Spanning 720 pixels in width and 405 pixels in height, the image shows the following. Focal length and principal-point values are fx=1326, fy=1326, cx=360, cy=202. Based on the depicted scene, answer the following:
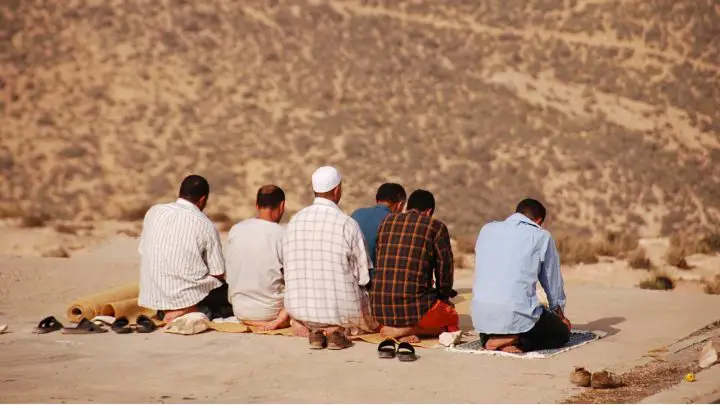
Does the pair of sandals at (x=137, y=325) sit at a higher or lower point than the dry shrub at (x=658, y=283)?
higher

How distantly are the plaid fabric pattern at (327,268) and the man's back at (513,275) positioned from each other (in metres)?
1.02

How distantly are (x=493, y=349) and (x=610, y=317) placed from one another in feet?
8.20

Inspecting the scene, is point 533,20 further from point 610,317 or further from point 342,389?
point 342,389

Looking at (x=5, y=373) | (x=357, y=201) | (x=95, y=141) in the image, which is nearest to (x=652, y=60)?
(x=357, y=201)

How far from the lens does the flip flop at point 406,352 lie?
9.81 m

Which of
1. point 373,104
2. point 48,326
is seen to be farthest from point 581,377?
point 373,104

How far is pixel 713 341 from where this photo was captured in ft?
32.1

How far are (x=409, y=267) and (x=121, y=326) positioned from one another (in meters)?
2.57

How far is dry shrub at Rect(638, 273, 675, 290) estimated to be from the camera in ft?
54.0

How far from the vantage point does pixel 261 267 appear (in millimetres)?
11031

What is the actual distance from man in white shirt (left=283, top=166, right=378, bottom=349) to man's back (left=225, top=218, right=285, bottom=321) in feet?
1.04

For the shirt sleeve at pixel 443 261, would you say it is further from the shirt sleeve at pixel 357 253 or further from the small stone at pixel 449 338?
the shirt sleeve at pixel 357 253

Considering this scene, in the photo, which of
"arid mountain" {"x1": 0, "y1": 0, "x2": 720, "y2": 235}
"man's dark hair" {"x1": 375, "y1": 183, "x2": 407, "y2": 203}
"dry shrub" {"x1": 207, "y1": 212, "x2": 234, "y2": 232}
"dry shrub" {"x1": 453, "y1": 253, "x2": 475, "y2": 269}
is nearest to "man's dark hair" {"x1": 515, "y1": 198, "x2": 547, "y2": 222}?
"man's dark hair" {"x1": 375, "y1": 183, "x2": 407, "y2": 203}

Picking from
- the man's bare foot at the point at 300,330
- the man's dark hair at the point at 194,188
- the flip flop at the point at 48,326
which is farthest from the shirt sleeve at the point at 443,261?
the flip flop at the point at 48,326
